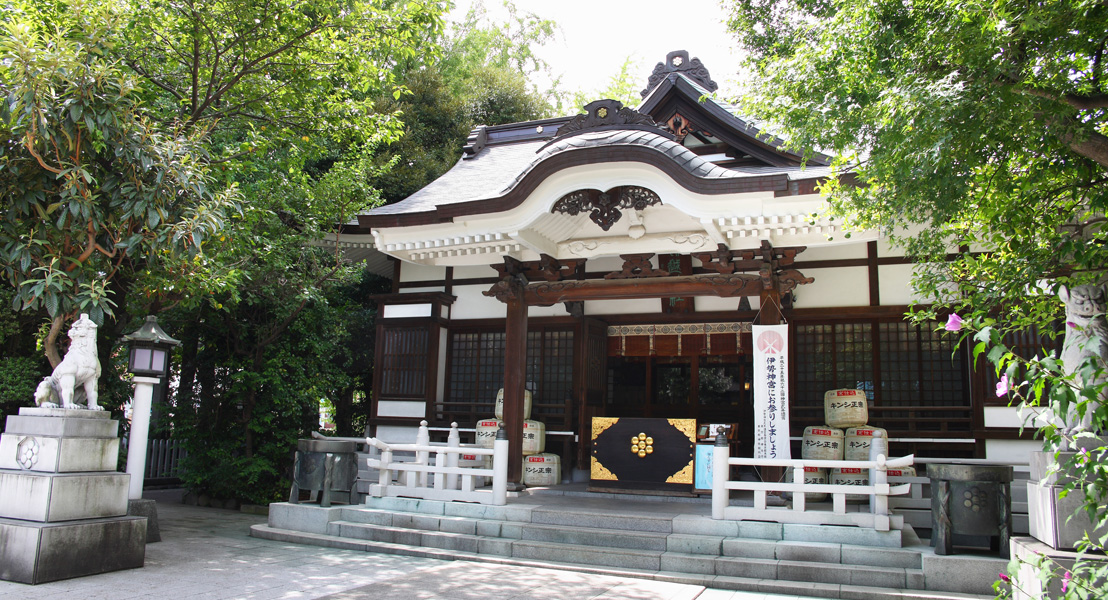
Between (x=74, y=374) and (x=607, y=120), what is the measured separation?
5972 millimetres

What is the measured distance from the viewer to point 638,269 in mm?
9078

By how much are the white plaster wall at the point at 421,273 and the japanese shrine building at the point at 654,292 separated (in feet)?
0.10

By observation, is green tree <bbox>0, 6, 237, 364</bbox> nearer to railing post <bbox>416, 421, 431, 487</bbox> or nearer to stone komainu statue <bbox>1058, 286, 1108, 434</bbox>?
railing post <bbox>416, 421, 431, 487</bbox>

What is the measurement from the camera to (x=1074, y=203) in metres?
4.48

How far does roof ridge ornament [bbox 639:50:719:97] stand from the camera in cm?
1058

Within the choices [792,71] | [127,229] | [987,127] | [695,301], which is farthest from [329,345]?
[987,127]

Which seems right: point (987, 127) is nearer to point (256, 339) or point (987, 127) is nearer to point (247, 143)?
point (247, 143)

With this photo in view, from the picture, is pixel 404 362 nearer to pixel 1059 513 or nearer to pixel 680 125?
pixel 680 125

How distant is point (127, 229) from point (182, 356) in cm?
626

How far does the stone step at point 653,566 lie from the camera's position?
567 cm

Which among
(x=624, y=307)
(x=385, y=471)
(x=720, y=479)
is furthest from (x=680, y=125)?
(x=385, y=471)

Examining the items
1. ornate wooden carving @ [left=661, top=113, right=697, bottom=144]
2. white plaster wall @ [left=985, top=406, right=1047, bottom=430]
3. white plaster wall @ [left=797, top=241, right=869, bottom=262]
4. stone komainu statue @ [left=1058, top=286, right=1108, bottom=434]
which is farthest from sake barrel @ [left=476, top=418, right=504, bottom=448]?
stone komainu statue @ [left=1058, top=286, right=1108, bottom=434]

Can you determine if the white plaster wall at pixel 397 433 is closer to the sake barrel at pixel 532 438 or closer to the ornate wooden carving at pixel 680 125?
the sake barrel at pixel 532 438

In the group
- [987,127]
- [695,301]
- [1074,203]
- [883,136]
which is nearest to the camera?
[987,127]
